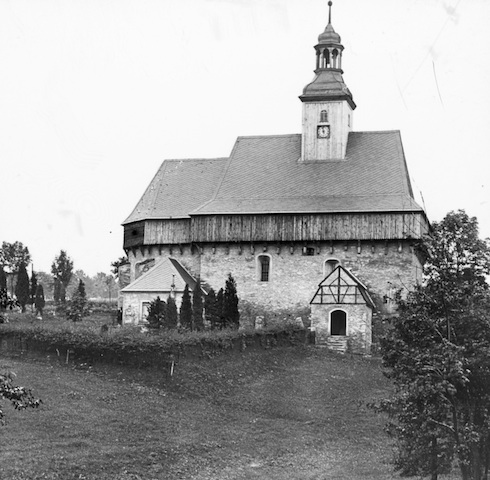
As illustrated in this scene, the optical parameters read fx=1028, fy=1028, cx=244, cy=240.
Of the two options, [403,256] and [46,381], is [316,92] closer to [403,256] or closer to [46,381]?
[403,256]

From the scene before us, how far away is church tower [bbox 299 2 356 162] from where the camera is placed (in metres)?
55.3

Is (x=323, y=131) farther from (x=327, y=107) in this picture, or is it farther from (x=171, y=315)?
(x=171, y=315)

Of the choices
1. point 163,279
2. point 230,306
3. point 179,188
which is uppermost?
point 179,188

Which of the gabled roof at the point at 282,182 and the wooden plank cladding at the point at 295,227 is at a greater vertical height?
the gabled roof at the point at 282,182

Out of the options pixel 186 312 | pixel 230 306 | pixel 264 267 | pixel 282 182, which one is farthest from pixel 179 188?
pixel 186 312

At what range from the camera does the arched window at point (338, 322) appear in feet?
158

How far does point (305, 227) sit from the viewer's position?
52.5m

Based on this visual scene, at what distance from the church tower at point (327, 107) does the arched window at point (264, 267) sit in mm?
6055

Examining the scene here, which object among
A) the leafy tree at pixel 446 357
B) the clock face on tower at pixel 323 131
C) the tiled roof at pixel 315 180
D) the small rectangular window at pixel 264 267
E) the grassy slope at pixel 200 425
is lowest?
the grassy slope at pixel 200 425

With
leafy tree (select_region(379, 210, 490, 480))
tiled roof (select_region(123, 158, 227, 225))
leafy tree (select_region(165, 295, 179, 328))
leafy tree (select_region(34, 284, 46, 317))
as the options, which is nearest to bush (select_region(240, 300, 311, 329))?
leafy tree (select_region(165, 295, 179, 328))

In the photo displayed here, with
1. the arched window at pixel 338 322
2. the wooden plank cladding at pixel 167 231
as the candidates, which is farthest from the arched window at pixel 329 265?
the wooden plank cladding at pixel 167 231

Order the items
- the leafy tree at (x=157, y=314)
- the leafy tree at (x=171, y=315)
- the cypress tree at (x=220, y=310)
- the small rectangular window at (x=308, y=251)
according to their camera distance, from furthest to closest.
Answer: the small rectangular window at (x=308, y=251), the cypress tree at (x=220, y=310), the leafy tree at (x=171, y=315), the leafy tree at (x=157, y=314)

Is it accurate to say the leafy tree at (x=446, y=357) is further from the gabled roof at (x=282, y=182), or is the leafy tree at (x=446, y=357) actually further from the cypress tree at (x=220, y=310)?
the gabled roof at (x=282, y=182)

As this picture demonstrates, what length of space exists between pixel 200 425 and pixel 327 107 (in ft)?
92.6
